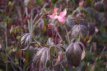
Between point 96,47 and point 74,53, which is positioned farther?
point 96,47

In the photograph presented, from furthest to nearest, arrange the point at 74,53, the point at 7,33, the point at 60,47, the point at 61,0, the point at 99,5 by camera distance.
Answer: the point at 7,33, the point at 61,0, the point at 99,5, the point at 60,47, the point at 74,53

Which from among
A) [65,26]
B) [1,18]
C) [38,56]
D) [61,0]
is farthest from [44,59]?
[1,18]

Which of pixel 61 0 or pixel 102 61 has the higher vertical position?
pixel 61 0

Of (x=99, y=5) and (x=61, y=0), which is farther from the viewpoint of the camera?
(x=61, y=0)

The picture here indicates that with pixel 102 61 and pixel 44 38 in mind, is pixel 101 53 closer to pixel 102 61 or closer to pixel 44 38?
pixel 102 61

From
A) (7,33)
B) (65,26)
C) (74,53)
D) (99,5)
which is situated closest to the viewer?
(74,53)

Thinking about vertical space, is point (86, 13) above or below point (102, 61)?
above

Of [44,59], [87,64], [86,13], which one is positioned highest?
[86,13]

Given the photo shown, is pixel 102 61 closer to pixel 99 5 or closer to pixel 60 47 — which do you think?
pixel 99 5

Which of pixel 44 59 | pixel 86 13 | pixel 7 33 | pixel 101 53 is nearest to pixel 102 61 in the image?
pixel 101 53
